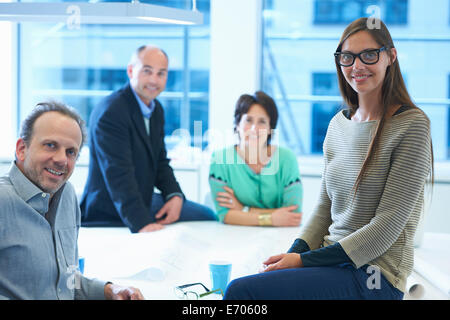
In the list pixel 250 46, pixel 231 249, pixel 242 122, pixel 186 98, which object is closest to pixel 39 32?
pixel 186 98

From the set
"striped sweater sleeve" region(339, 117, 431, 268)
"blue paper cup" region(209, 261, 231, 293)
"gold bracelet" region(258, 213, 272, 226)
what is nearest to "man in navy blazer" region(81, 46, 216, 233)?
"gold bracelet" region(258, 213, 272, 226)

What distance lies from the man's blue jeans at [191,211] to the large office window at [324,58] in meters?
1.69

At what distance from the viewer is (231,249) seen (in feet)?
6.64

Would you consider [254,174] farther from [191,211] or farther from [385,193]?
[385,193]

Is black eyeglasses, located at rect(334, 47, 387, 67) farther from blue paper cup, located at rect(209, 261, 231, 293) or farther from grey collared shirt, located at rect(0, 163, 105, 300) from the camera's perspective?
grey collared shirt, located at rect(0, 163, 105, 300)

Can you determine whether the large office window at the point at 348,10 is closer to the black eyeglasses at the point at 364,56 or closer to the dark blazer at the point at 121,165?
the dark blazer at the point at 121,165

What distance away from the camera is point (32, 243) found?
1.19 metres

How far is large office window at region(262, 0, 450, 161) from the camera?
4.03m

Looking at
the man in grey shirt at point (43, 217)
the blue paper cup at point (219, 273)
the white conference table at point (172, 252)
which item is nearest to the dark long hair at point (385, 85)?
the blue paper cup at point (219, 273)

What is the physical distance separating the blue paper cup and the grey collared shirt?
0.41m

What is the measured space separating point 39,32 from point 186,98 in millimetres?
1426

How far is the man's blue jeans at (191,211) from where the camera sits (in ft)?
8.71

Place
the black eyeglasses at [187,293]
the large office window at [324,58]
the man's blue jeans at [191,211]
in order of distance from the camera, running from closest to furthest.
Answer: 1. the black eyeglasses at [187,293]
2. the man's blue jeans at [191,211]
3. the large office window at [324,58]
